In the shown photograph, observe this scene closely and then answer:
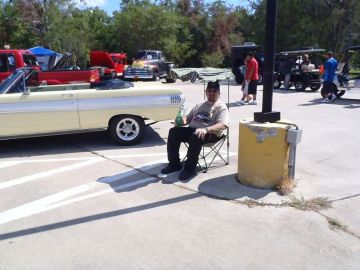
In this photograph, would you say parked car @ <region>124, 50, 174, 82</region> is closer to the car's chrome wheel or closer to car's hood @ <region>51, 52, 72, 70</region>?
car's hood @ <region>51, 52, 72, 70</region>

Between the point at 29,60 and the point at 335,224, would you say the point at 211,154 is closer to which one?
the point at 335,224

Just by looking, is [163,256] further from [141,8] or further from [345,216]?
[141,8]

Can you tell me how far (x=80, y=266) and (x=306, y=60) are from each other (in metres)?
16.5

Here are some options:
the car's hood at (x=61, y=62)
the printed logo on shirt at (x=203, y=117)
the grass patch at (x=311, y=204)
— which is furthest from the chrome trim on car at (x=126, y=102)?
the car's hood at (x=61, y=62)

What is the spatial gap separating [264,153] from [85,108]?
11.8 ft

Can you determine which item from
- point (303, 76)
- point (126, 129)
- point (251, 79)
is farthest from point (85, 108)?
point (303, 76)

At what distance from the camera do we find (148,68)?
82.1 feet

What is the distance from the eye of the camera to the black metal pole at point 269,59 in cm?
505

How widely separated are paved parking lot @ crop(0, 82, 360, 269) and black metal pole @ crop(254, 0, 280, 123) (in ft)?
3.04

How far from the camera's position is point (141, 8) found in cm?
3878

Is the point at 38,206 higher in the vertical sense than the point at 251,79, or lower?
lower

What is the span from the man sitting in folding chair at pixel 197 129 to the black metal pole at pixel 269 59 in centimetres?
66

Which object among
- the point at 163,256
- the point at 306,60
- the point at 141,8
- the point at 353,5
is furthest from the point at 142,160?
the point at 141,8

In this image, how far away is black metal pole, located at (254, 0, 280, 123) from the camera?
5055mm
